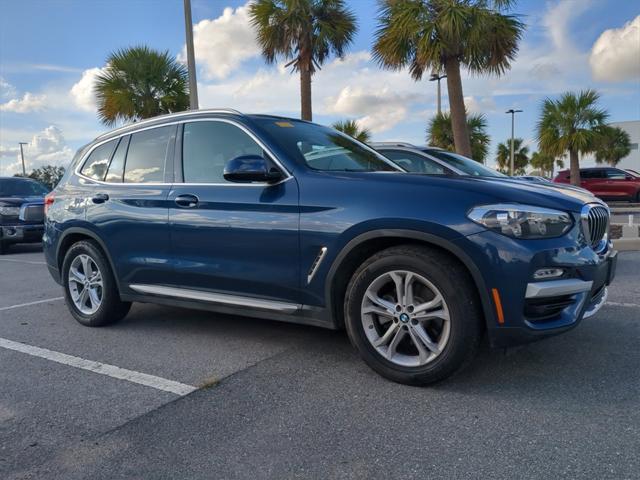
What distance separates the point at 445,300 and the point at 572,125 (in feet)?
71.5

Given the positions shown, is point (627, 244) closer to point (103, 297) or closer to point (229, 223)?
point (229, 223)

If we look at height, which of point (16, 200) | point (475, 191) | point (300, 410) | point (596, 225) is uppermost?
point (475, 191)

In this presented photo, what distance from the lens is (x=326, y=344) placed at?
13.2 ft

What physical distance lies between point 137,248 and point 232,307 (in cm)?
106

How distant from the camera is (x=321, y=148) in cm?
399

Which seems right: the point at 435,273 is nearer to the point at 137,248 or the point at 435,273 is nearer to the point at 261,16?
the point at 137,248

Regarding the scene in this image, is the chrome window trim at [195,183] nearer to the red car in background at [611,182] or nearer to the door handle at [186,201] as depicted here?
the door handle at [186,201]

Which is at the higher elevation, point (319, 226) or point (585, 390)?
point (319, 226)

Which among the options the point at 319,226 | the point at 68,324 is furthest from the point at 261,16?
the point at 319,226

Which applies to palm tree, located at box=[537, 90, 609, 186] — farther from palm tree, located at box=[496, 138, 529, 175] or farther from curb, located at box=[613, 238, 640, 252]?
palm tree, located at box=[496, 138, 529, 175]

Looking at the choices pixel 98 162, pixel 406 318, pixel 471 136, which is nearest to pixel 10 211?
pixel 98 162

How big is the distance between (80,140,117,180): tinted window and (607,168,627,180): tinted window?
21001 mm

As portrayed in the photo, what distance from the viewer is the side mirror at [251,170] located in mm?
3455

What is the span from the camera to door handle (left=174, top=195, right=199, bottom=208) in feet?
12.8
